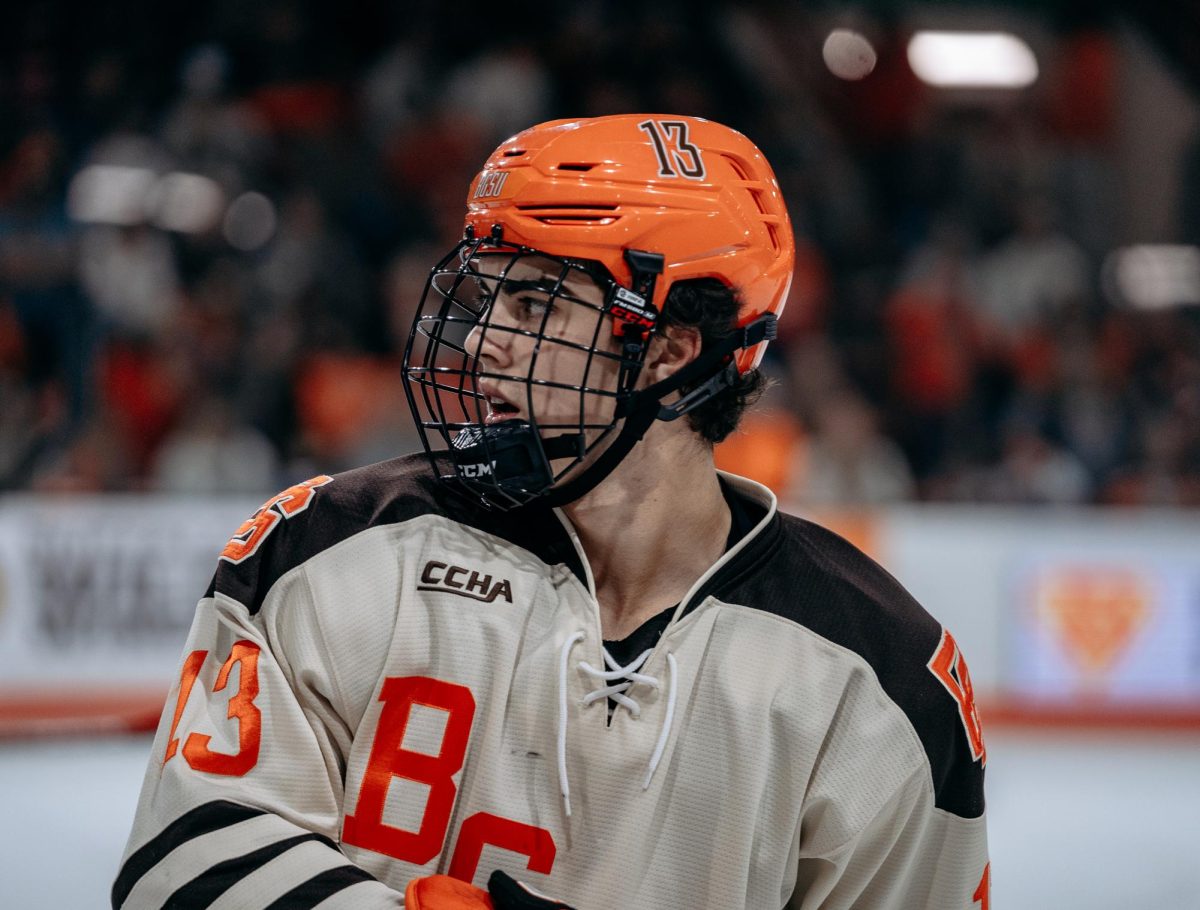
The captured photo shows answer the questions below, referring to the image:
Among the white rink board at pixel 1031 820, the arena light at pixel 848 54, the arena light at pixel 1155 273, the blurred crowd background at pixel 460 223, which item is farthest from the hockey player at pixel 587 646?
the arena light at pixel 848 54

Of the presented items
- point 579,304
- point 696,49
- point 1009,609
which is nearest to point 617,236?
point 579,304

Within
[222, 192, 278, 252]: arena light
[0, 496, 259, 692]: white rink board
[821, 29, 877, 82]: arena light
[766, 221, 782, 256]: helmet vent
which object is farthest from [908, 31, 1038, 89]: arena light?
[766, 221, 782, 256]: helmet vent

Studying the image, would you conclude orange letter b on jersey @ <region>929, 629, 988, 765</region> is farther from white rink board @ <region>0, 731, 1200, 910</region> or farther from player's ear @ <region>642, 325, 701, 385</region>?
white rink board @ <region>0, 731, 1200, 910</region>

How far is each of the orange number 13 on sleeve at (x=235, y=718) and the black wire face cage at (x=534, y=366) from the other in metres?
0.32

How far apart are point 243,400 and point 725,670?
4.61m

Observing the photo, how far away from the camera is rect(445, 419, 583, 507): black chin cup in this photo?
1.60 metres

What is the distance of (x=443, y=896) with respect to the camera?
1.35 metres

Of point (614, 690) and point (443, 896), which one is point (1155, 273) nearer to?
point (614, 690)

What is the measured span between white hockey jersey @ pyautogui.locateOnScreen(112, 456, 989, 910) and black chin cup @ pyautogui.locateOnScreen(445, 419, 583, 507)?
10cm

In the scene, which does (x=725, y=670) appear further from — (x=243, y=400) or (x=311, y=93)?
(x=311, y=93)

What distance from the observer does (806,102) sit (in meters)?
7.87

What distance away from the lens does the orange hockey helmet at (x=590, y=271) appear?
5.22 feet

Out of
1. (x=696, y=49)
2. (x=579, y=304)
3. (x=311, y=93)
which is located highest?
(x=696, y=49)

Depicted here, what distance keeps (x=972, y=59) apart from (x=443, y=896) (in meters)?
7.60
